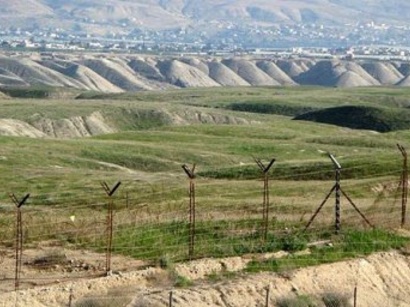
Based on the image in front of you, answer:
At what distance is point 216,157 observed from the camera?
235ft

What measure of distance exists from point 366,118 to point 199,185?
81717 millimetres

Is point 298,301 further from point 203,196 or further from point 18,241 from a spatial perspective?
point 203,196

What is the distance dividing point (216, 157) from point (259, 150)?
18.3 feet

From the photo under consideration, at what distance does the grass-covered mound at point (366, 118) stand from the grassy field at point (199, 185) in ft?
29.8

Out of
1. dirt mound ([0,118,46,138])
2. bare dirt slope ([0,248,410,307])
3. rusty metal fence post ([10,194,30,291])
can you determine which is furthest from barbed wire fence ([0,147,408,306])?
dirt mound ([0,118,46,138])

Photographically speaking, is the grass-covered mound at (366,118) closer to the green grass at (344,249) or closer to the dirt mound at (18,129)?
the dirt mound at (18,129)

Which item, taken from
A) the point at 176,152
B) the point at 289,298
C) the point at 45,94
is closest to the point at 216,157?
the point at 176,152

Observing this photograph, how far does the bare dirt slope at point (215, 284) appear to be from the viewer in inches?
840

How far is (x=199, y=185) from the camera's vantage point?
41.0 m

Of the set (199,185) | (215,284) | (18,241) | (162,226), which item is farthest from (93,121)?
(215,284)

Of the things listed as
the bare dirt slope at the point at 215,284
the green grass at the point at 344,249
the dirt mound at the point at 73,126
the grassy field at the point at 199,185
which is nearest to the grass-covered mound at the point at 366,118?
the grassy field at the point at 199,185

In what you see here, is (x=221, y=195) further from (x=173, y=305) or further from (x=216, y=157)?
(x=216, y=157)

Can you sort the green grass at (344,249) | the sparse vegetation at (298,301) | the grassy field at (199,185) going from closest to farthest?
the sparse vegetation at (298,301), the green grass at (344,249), the grassy field at (199,185)

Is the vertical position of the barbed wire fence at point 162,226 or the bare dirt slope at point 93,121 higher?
the barbed wire fence at point 162,226
